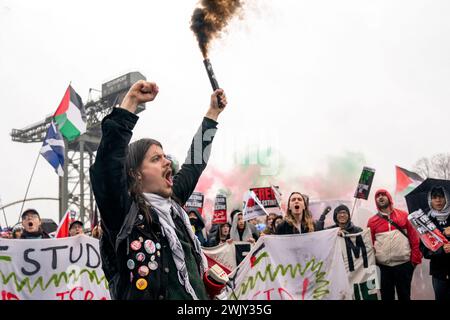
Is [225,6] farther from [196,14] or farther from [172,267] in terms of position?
[172,267]

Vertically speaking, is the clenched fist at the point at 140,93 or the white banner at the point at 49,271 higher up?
the clenched fist at the point at 140,93

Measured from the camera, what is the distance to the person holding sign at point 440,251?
A: 19.6 feet

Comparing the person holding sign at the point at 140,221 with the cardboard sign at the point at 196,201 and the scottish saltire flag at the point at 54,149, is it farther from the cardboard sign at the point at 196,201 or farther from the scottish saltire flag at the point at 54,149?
the scottish saltire flag at the point at 54,149

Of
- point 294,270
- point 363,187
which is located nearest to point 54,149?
point 363,187

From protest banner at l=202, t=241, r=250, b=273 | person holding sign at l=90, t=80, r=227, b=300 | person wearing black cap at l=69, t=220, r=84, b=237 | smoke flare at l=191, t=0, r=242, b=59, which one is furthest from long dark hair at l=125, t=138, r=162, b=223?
protest banner at l=202, t=241, r=250, b=273

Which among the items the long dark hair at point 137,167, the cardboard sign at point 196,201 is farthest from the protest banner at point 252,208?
the long dark hair at point 137,167

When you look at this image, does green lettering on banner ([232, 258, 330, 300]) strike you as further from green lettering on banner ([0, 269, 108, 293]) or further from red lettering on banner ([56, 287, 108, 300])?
red lettering on banner ([56, 287, 108, 300])

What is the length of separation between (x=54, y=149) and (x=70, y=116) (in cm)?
136

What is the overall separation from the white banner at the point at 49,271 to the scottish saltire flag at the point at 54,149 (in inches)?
179

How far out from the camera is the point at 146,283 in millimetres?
2139

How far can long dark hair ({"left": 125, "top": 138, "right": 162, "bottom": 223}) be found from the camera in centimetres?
233

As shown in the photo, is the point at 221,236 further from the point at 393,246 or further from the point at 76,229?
the point at 393,246

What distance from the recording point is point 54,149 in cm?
1130

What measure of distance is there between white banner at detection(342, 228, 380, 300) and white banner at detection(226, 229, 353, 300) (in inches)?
10.0
